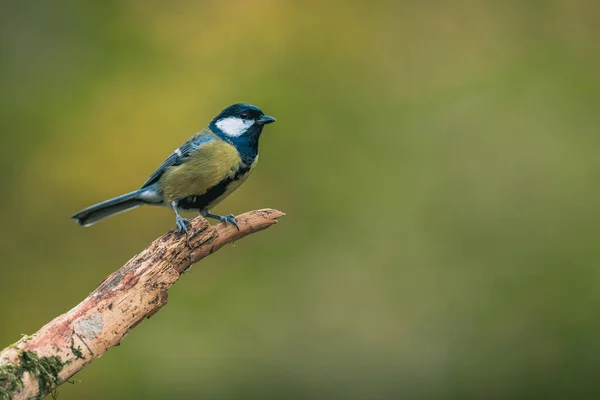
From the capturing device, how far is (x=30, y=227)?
4.84 meters

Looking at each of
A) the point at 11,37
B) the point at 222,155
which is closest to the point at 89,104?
the point at 11,37

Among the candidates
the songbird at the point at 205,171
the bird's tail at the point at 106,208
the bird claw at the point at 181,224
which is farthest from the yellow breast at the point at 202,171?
the bird claw at the point at 181,224

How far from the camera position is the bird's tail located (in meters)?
3.14

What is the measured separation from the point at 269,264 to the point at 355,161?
1.05m

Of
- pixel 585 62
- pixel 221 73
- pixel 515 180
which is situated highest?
pixel 221 73

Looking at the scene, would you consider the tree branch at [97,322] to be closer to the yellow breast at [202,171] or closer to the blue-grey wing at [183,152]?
the yellow breast at [202,171]

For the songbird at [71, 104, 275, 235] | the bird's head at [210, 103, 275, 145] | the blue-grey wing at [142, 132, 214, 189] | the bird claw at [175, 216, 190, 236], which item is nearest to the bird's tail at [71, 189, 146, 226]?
the songbird at [71, 104, 275, 235]

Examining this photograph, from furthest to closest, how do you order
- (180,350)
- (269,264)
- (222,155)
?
(269,264) → (180,350) → (222,155)

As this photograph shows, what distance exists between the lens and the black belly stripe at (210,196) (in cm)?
307

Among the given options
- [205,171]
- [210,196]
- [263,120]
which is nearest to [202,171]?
[205,171]

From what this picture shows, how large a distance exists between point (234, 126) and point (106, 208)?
69cm

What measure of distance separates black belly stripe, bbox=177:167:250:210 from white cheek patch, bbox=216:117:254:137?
7.2 inches

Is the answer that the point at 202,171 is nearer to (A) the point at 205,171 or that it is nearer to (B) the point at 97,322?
(A) the point at 205,171

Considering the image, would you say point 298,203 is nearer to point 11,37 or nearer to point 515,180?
point 515,180
